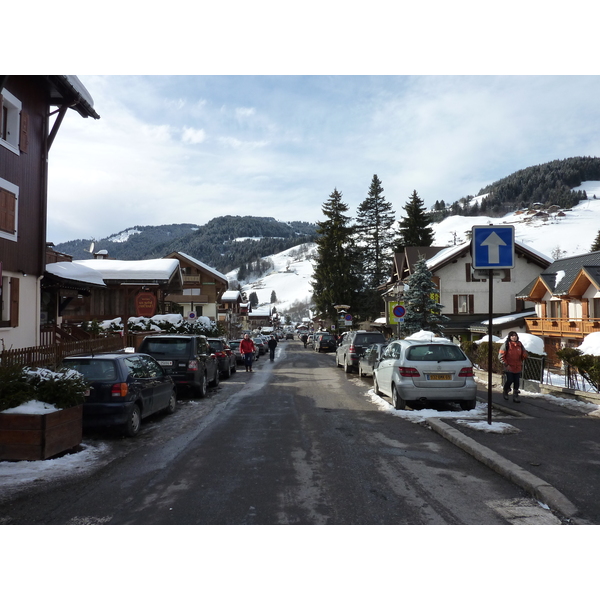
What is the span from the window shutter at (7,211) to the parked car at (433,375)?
11.7 m

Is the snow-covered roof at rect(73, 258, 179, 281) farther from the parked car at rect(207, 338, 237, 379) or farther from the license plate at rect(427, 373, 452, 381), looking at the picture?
the license plate at rect(427, 373, 452, 381)

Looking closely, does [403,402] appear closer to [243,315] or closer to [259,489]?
[259,489]

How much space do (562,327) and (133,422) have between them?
27911mm

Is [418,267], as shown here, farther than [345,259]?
No

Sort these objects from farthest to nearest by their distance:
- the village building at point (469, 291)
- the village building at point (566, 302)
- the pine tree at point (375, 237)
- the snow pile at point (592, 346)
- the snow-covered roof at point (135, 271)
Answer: the pine tree at point (375, 237) < the village building at point (469, 291) < the snow-covered roof at point (135, 271) < the village building at point (566, 302) < the snow pile at point (592, 346)

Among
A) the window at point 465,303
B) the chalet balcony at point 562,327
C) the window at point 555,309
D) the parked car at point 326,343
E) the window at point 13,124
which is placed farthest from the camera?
the parked car at point 326,343

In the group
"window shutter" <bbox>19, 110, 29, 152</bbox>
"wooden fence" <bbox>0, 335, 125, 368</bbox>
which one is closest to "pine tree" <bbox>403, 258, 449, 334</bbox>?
"wooden fence" <bbox>0, 335, 125, 368</bbox>

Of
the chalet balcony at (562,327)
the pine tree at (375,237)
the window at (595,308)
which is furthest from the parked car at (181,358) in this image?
the pine tree at (375,237)

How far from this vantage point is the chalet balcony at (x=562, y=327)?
2689 cm

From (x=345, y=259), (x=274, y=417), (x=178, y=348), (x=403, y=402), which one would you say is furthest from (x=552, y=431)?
(x=345, y=259)

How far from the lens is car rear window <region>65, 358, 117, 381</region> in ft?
29.5

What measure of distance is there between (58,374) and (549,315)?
32.0 metres

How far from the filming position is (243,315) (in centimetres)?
11138

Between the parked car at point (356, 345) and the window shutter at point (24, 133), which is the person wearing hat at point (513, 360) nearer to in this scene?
the parked car at point (356, 345)
